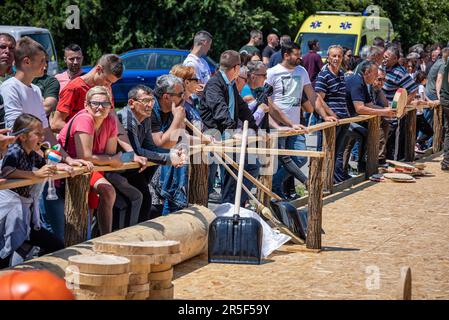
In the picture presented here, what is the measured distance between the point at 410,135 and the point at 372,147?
8.35ft

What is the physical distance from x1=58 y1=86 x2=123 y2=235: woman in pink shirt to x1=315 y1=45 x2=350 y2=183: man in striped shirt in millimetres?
5894

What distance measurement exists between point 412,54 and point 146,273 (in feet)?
52.9

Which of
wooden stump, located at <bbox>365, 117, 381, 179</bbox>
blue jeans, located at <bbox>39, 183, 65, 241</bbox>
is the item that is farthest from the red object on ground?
wooden stump, located at <bbox>365, 117, 381, 179</bbox>

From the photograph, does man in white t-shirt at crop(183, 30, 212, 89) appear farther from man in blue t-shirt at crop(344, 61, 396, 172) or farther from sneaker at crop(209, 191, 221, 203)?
man in blue t-shirt at crop(344, 61, 396, 172)

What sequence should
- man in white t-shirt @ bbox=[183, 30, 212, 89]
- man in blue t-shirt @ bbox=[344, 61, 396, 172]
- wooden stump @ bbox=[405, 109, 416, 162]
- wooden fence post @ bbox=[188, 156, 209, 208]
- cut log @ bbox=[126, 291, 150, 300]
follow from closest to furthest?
cut log @ bbox=[126, 291, 150, 300]
wooden fence post @ bbox=[188, 156, 209, 208]
man in white t-shirt @ bbox=[183, 30, 212, 89]
man in blue t-shirt @ bbox=[344, 61, 396, 172]
wooden stump @ bbox=[405, 109, 416, 162]

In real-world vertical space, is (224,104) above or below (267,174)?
above

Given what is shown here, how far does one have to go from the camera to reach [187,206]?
1091cm

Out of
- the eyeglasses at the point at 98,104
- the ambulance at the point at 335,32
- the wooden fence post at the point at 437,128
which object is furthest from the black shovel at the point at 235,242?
the ambulance at the point at 335,32

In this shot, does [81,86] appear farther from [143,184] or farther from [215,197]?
[215,197]

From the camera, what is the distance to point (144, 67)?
26531 mm

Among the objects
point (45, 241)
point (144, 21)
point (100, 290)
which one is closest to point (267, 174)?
point (45, 241)

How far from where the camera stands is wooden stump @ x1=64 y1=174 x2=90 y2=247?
8.95m

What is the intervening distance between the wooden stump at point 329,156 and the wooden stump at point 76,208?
6.26m

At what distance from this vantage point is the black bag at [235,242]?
985cm
